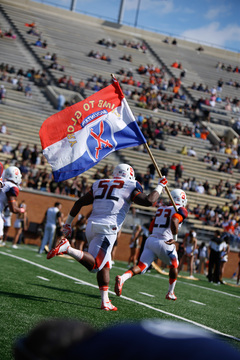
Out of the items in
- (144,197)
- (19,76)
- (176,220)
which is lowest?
(176,220)

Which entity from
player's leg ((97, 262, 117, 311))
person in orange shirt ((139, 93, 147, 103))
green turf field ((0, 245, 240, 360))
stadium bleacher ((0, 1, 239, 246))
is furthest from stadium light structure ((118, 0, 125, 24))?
player's leg ((97, 262, 117, 311))

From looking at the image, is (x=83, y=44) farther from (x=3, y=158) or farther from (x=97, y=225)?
(x=97, y=225)

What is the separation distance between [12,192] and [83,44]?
110ft

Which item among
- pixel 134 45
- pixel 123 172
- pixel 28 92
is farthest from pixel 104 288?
pixel 134 45

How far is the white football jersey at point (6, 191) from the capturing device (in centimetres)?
746

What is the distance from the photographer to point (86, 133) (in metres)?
7.27

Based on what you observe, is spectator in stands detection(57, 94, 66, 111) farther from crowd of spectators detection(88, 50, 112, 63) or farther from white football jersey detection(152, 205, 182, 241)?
white football jersey detection(152, 205, 182, 241)

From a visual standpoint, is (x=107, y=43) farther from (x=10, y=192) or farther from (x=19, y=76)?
(x=10, y=192)

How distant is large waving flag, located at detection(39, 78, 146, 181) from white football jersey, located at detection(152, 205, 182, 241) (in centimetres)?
144

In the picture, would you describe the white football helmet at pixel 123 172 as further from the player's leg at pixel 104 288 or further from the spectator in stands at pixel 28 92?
the spectator in stands at pixel 28 92

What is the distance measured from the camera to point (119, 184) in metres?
6.59

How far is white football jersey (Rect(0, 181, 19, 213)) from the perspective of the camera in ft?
24.5

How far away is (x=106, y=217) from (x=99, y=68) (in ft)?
101

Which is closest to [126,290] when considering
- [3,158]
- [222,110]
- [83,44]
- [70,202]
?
[70,202]
